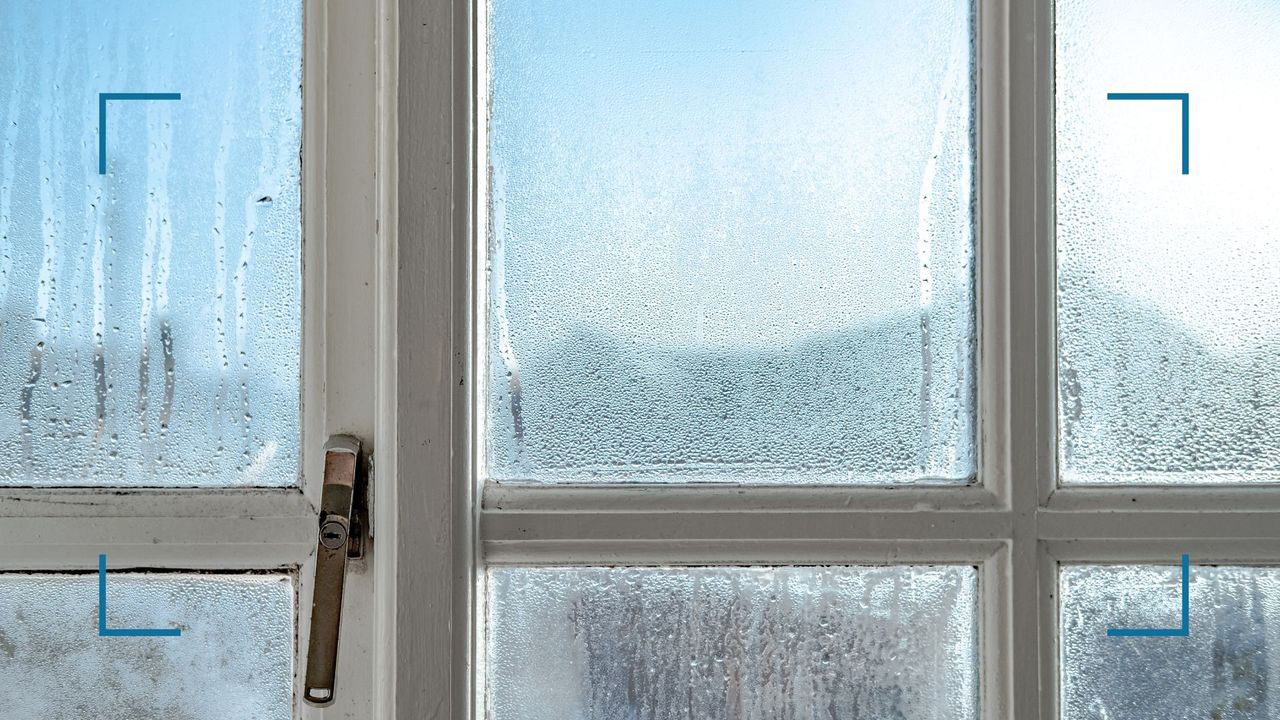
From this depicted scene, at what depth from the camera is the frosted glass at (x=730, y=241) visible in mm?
744

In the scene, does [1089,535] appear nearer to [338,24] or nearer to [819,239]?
[819,239]

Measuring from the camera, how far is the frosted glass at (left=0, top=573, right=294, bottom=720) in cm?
72

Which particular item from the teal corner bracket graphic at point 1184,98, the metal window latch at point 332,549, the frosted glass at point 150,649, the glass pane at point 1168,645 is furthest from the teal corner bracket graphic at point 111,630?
the teal corner bracket graphic at point 1184,98

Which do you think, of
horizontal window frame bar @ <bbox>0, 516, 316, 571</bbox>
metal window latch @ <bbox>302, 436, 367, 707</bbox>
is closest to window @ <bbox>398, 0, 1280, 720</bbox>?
metal window latch @ <bbox>302, 436, 367, 707</bbox>

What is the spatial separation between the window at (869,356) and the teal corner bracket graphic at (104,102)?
27cm

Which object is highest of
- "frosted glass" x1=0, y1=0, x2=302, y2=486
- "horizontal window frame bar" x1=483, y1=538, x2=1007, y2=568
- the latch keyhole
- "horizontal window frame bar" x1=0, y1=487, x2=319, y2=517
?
"frosted glass" x1=0, y1=0, x2=302, y2=486

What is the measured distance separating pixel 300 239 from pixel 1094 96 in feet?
2.29

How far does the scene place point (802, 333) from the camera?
753mm

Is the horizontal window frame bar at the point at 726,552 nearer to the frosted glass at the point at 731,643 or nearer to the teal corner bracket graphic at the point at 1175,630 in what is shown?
the frosted glass at the point at 731,643

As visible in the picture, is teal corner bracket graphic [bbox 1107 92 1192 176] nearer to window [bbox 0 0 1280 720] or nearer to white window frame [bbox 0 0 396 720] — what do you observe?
window [bbox 0 0 1280 720]

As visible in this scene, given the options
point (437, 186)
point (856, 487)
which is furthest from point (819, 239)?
point (437, 186)

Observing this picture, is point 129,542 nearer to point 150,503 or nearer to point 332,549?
point 150,503

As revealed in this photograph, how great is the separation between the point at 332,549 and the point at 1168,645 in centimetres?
72

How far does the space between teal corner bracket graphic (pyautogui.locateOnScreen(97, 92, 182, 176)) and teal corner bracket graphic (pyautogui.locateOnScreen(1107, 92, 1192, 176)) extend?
0.82 metres
